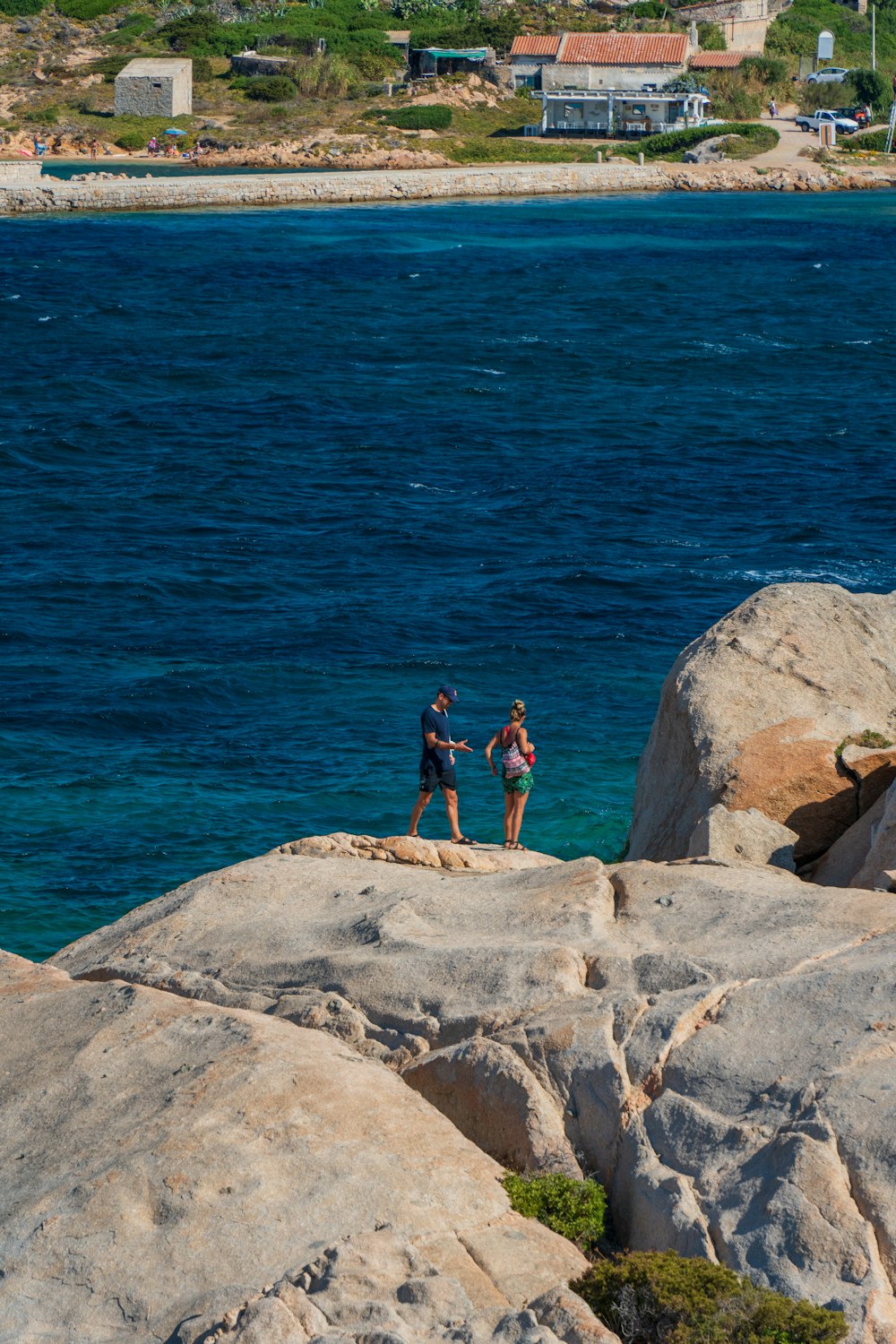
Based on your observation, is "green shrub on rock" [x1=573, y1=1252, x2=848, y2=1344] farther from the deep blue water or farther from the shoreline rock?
the shoreline rock

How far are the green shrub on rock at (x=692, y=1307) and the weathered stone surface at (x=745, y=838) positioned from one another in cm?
696

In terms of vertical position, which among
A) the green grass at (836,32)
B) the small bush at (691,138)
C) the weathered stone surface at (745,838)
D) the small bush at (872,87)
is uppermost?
the green grass at (836,32)

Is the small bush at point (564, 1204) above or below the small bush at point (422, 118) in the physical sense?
below

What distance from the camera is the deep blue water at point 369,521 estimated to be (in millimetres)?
26125

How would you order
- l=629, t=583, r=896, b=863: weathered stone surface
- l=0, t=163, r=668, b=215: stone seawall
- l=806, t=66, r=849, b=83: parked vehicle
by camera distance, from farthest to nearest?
l=806, t=66, r=849, b=83: parked vehicle → l=0, t=163, r=668, b=215: stone seawall → l=629, t=583, r=896, b=863: weathered stone surface

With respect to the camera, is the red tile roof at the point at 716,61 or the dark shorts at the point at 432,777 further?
the red tile roof at the point at 716,61

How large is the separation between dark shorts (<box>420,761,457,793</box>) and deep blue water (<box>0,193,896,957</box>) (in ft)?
13.1

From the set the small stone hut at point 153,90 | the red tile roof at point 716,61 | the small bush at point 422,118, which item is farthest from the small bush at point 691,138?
the small stone hut at point 153,90

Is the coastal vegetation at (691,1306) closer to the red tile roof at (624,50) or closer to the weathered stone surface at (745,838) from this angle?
the weathered stone surface at (745,838)

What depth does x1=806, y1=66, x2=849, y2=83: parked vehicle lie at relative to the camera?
147 m

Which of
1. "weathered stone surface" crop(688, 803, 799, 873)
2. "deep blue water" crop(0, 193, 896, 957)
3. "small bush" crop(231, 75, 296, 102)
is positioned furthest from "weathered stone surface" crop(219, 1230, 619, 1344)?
"small bush" crop(231, 75, 296, 102)

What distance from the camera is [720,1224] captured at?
9.66m

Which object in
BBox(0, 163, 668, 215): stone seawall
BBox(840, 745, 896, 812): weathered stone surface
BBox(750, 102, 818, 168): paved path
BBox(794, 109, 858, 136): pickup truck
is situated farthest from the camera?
BBox(794, 109, 858, 136): pickup truck

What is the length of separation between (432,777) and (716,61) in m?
137
